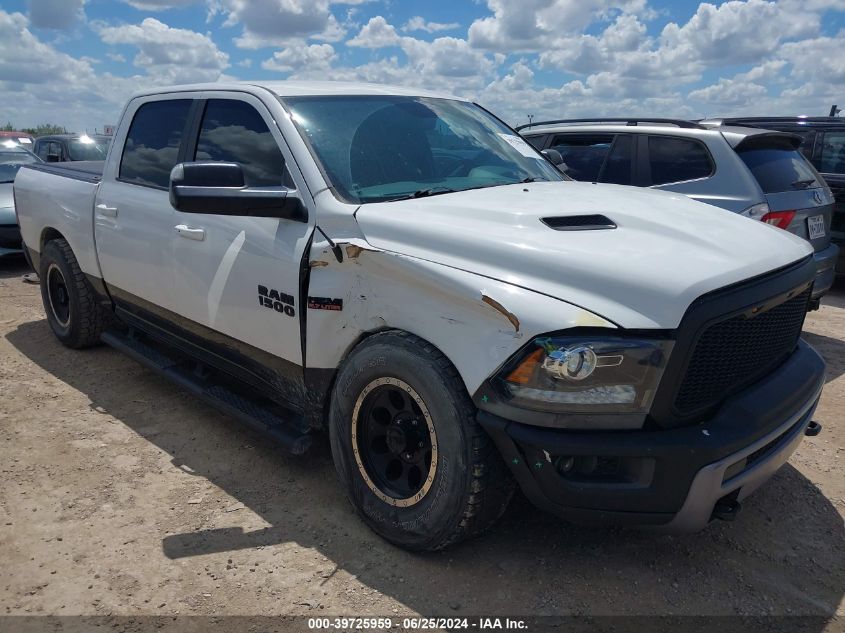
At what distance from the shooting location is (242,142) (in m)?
3.49

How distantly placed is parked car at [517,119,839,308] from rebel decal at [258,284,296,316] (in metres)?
3.59

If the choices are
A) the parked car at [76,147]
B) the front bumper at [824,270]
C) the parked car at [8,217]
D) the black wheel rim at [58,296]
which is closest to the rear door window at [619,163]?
the front bumper at [824,270]

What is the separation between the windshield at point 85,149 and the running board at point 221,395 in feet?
26.0

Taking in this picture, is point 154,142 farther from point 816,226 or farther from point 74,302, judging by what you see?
point 816,226

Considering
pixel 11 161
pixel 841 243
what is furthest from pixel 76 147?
pixel 841 243

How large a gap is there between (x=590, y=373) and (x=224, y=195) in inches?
64.5

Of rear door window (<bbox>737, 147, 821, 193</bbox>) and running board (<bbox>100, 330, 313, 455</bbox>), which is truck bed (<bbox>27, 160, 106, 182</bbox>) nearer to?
running board (<bbox>100, 330, 313, 455</bbox>)

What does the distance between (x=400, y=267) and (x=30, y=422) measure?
2.89 metres

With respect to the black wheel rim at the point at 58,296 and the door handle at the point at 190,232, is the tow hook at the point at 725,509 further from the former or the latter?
the black wheel rim at the point at 58,296

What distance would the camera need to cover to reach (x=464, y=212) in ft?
9.30

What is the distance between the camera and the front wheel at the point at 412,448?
8.12 ft

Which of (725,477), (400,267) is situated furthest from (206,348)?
(725,477)

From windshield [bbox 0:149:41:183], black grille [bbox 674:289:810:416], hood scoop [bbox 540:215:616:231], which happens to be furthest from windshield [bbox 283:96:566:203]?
windshield [bbox 0:149:41:183]

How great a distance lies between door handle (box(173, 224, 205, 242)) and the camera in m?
3.57
